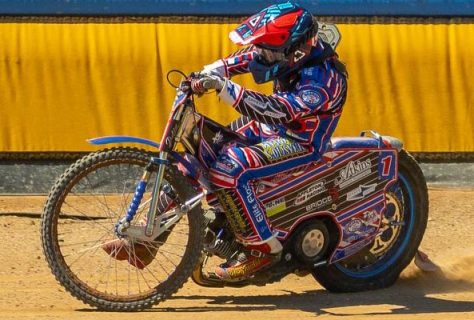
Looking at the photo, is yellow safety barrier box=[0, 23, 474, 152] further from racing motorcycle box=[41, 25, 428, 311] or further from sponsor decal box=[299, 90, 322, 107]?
sponsor decal box=[299, 90, 322, 107]

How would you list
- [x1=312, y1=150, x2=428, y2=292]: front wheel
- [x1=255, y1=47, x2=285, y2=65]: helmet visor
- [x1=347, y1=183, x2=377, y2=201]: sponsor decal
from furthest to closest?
[x1=312, y1=150, x2=428, y2=292]: front wheel
[x1=347, y1=183, x2=377, y2=201]: sponsor decal
[x1=255, y1=47, x2=285, y2=65]: helmet visor

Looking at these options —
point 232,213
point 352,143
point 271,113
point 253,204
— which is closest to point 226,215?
point 232,213

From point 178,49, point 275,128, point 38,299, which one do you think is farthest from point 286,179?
point 178,49

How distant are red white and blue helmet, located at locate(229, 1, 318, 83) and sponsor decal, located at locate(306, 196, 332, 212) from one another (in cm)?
83

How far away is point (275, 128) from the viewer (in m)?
7.26

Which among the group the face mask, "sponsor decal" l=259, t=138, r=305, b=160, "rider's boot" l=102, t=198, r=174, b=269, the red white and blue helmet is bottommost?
"rider's boot" l=102, t=198, r=174, b=269

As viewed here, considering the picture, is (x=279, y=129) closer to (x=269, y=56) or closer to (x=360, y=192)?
(x=269, y=56)

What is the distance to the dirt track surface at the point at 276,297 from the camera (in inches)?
271

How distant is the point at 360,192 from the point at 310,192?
433 mm

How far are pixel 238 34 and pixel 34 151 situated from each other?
398 cm

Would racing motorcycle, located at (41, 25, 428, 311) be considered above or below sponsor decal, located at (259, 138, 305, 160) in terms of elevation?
below

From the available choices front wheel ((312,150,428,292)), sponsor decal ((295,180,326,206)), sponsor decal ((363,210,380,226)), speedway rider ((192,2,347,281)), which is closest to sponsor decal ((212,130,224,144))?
speedway rider ((192,2,347,281))

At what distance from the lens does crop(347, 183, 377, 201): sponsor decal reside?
24.7 feet

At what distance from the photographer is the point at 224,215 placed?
7.14 metres
